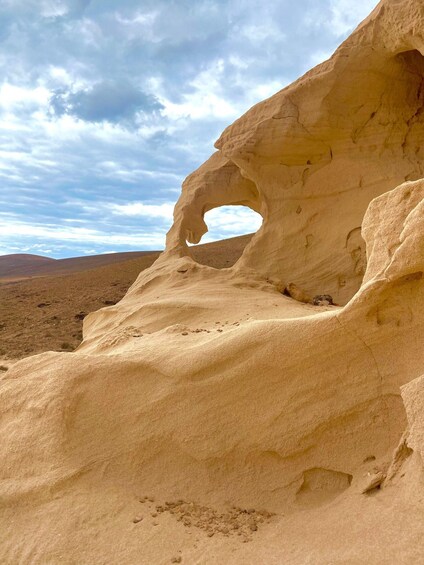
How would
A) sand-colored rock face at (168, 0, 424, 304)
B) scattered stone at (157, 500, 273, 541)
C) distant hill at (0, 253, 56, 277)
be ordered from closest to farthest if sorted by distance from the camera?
scattered stone at (157, 500, 273, 541) → sand-colored rock face at (168, 0, 424, 304) → distant hill at (0, 253, 56, 277)

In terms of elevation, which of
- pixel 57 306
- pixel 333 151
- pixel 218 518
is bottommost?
pixel 218 518

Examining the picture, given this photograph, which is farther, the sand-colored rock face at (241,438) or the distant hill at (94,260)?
the distant hill at (94,260)

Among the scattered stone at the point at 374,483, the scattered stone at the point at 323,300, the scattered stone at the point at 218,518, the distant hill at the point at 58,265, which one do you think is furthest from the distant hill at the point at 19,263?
the scattered stone at the point at 374,483

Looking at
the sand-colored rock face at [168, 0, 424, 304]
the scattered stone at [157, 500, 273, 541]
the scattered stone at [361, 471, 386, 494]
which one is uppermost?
the sand-colored rock face at [168, 0, 424, 304]

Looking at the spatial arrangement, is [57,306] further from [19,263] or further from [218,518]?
[19,263]

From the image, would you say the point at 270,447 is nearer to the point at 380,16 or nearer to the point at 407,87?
the point at 380,16

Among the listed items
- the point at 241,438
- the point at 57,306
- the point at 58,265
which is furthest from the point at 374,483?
the point at 58,265

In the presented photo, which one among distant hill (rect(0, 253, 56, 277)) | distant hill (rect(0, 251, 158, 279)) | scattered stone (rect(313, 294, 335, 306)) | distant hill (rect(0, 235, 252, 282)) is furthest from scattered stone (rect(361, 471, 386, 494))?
distant hill (rect(0, 253, 56, 277))

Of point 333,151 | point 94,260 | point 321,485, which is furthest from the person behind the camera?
point 94,260

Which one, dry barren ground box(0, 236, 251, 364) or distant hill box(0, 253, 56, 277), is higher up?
distant hill box(0, 253, 56, 277)

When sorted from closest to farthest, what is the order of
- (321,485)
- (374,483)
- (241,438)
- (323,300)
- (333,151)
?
(374,483) → (321,485) → (241,438) → (323,300) → (333,151)

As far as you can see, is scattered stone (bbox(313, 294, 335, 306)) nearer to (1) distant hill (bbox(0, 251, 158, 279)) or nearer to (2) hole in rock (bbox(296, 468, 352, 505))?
(2) hole in rock (bbox(296, 468, 352, 505))

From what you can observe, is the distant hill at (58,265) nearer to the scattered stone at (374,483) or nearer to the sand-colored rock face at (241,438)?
the sand-colored rock face at (241,438)

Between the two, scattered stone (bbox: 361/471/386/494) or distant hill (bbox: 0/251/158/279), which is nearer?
scattered stone (bbox: 361/471/386/494)
